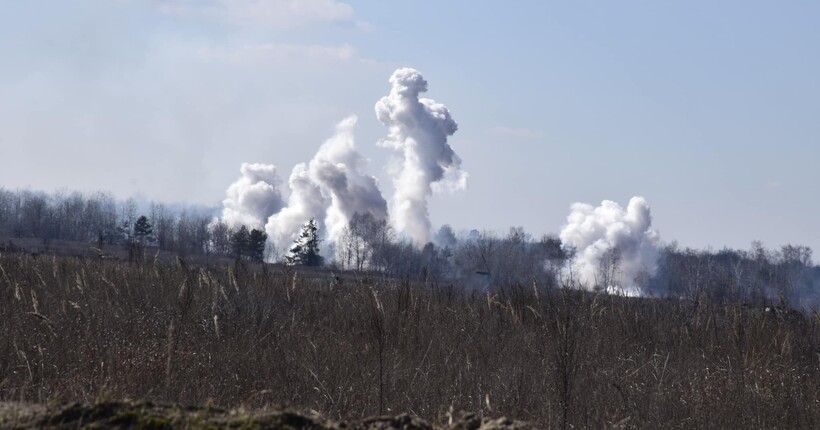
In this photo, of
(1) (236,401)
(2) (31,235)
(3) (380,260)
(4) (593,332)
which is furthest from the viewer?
(2) (31,235)

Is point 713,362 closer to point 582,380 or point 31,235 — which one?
point 582,380

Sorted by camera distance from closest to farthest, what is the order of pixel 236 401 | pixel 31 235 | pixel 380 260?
1. pixel 236 401
2. pixel 380 260
3. pixel 31 235

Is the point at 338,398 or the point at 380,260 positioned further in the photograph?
the point at 380,260

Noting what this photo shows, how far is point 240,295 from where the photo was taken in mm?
12086

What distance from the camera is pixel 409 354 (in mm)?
10203

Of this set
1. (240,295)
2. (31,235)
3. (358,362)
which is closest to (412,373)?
(358,362)

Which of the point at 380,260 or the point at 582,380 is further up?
the point at 380,260

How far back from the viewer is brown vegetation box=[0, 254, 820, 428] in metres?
7.84

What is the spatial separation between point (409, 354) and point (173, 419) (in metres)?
7.53

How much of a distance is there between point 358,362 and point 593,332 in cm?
399

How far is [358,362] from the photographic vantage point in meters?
8.97

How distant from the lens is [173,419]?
2760 mm

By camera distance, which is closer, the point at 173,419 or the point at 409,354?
the point at 173,419

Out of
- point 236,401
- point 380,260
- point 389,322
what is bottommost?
point 236,401
